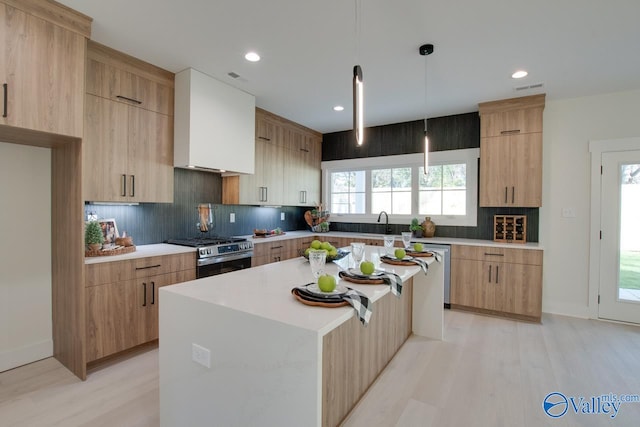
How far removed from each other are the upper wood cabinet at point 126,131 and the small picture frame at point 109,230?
334 millimetres

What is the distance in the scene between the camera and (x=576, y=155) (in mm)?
3631

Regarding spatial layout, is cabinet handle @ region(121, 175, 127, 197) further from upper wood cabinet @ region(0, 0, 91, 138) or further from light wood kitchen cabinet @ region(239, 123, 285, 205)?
light wood kitchen cabinet @ region(239, 123, 285, 205)

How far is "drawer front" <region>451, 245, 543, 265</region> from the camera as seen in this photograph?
3379 millimetres

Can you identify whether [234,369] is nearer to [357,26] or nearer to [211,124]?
[357,26]

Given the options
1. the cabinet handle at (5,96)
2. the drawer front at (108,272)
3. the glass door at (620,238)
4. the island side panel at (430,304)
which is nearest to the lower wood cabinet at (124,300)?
the drawer front at (108,272)

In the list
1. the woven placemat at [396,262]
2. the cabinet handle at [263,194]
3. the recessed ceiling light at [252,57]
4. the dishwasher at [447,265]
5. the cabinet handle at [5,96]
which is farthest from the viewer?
the cabinet handle at [263,194]

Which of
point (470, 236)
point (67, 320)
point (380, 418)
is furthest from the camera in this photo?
point (470, 236)

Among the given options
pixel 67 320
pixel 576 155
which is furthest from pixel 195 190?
pixel 576 155

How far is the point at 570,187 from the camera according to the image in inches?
144

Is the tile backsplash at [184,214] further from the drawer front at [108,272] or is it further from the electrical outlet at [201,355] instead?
the electrical outlet at [201,355]

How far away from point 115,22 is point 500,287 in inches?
176

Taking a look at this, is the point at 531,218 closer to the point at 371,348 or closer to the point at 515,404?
the point at 515,404

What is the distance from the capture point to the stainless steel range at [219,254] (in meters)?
3.00

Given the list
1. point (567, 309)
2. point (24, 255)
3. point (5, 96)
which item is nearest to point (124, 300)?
point (24, 255)
